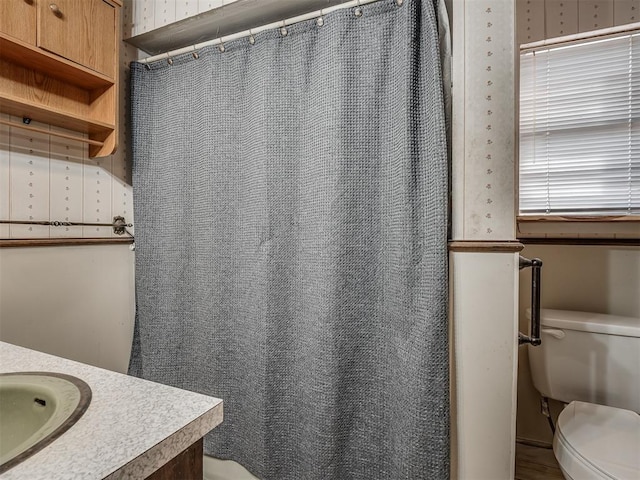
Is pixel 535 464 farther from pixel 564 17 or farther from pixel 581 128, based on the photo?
pixel 564 17

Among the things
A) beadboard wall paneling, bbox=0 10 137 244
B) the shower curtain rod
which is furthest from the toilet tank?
beadboard wall paneling, bbox=0 10 137 244

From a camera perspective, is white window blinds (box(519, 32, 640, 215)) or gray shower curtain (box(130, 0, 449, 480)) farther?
white window blinds (box(519, 32, 640, 215))

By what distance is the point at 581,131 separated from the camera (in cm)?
160

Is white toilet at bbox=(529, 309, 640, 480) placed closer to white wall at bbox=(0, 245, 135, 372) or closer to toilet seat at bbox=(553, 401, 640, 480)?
toilet seat at bbox=(553, 401, 640, 480)

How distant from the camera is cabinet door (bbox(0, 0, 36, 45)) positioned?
3.48ft

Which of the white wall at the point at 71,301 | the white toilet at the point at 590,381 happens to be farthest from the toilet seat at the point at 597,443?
the white wall at the point at 71,301

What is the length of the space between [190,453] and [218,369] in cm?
96

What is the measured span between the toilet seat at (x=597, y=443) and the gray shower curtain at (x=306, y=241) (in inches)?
18.2

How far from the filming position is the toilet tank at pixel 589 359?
141cm

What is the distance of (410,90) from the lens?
1.07 meters

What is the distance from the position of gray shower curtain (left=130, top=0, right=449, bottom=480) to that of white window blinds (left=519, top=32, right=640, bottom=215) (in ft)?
3.02

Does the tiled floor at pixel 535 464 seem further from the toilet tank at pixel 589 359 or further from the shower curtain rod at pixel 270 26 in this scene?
the shower curtain rod at pixel 270 26

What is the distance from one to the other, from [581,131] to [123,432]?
200 cm

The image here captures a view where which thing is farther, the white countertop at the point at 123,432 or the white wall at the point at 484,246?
the white wall at the point at 484,246
